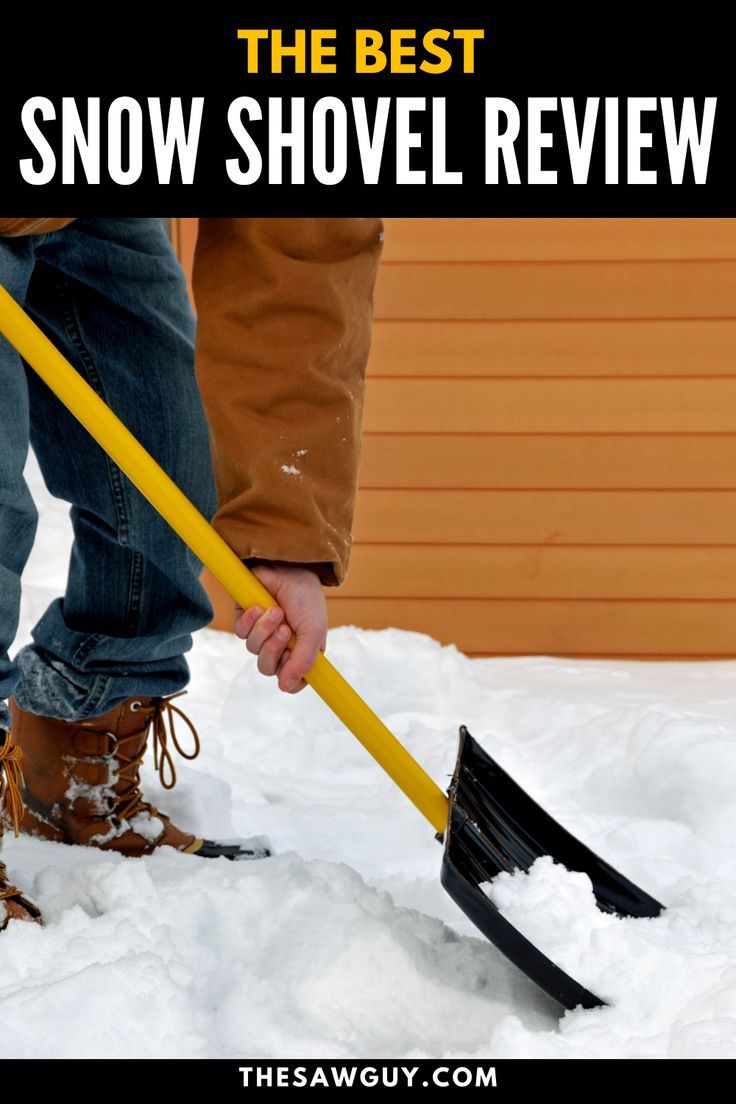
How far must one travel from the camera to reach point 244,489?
128cm

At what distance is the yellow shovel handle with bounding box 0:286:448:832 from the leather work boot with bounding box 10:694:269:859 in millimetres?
364

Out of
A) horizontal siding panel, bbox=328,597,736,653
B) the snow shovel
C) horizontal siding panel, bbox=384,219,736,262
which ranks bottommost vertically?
horizontal siding panel, bbox=328,597,736,653

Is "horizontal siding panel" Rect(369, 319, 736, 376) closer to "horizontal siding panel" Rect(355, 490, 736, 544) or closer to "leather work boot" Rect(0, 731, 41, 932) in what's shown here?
"horizontal siding panel" Rect(355, 490, 736, 544)

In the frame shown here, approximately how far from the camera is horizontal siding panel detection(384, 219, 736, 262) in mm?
2699

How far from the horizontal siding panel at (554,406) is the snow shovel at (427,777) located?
1.52 metres

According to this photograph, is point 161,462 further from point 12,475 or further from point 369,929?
point 369,929

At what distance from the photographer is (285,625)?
1243 mm

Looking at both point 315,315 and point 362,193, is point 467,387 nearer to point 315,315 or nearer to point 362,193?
point 362,193

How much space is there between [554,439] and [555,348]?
214mm

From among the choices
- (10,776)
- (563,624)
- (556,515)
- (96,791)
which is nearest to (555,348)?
(556,515)

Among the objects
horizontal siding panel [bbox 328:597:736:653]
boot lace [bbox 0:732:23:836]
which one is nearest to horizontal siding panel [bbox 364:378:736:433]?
horizontal siding panel [bbox 328:597:736:653]

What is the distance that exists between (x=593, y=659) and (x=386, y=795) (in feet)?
3.37

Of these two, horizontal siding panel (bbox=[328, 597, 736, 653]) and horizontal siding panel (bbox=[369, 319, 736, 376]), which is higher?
horizontal siding panel (bbox=[369, 319, 736, 376])
